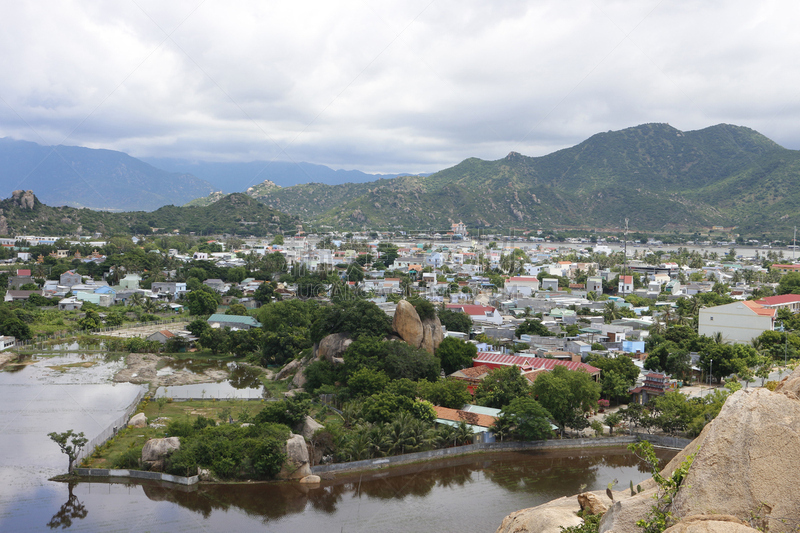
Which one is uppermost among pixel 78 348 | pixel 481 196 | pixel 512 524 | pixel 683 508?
pixel 481 196

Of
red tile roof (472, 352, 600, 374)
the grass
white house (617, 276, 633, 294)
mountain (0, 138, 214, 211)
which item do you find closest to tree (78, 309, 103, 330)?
the grass

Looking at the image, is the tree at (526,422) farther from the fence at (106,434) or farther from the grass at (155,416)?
the fence at (106,434)

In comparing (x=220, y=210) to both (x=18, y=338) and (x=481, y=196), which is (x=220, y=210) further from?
(x=18, y=338)

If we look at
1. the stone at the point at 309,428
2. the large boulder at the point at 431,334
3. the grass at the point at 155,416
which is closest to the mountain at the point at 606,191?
the large boulder at the point at 431,334

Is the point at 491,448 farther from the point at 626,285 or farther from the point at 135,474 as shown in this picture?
the point at 626,285

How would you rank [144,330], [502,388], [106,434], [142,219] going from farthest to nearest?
[142,219]
[144,330]
[502,388]
[106,434]

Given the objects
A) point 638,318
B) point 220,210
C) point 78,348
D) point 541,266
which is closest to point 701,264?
point 541,266

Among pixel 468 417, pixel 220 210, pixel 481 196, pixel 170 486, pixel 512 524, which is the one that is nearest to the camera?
pixel 512 524

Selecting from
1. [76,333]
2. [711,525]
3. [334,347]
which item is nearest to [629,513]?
[711,525]
